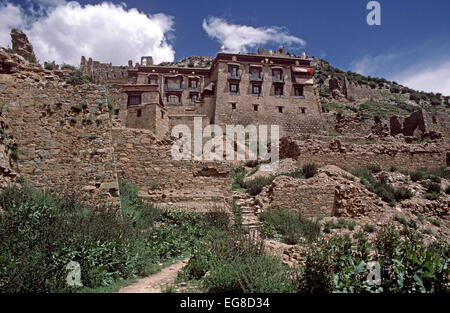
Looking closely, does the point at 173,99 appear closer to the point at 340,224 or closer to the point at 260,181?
the point at 260,181

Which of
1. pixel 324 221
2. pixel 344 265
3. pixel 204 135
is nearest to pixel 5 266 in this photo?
pixel 344 265

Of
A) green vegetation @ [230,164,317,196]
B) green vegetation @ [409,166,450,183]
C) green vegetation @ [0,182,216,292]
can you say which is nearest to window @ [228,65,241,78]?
green vegetation @ [230,164,317,196]

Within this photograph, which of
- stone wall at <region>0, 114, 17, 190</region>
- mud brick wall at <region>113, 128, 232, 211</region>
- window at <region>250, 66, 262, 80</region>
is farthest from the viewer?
window at <region>250, 66, 262, 80</region>

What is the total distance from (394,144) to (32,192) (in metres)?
21.3

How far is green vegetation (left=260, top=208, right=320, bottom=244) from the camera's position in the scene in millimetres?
9730

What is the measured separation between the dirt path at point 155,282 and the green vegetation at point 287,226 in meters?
4.47

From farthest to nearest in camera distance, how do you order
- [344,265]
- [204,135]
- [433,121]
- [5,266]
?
[433,121] < [204,135] < [344,265] < [5,266]

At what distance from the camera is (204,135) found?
23.5 meters

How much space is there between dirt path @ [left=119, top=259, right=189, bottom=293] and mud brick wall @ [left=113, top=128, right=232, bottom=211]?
4071mm

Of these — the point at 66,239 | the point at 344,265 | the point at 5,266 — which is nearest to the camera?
the point at 5,266

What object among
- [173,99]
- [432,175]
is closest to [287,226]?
[432,175]

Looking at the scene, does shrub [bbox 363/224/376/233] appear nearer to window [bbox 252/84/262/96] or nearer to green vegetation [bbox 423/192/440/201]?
green vegetation [bbox 423/192/440/201]

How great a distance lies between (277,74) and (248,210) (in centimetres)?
3085
